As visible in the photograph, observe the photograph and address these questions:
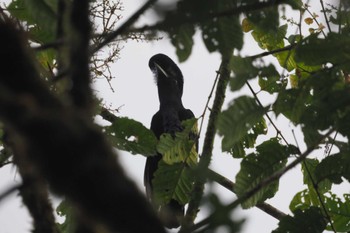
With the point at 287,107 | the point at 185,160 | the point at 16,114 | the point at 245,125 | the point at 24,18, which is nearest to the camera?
the point at 16,114

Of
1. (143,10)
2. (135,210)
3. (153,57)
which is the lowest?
(135,210)

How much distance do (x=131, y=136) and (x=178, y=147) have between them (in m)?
0.43

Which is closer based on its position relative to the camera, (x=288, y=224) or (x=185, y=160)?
(x=288, y=224)

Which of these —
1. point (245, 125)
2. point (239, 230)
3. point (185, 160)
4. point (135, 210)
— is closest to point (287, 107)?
point (245, 125)

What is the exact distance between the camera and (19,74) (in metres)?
0.70

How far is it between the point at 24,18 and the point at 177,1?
3.68ft

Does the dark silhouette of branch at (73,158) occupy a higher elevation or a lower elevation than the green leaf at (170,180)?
lower

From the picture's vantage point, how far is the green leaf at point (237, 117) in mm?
1550

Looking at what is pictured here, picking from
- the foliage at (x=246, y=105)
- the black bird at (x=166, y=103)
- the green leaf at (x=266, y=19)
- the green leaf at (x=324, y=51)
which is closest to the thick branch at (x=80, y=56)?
the foliage at (x=246, y=105)

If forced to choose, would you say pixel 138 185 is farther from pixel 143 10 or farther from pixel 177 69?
pixel 177 69

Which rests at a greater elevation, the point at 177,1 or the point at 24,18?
the point at 24,18

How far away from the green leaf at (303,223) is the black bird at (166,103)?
8.86ft

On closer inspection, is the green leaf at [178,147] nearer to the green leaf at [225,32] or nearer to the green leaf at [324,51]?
the green leaf at [324,51]

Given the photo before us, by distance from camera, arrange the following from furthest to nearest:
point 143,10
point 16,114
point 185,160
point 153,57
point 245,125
Result: point 153,57
point 185,160
point 245,125
point 143,10
point 16,114
